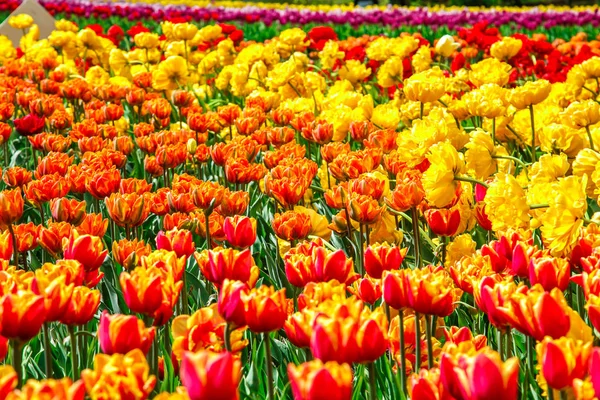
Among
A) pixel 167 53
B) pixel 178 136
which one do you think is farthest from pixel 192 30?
pixel 178 136

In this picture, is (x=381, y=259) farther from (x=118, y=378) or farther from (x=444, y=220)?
(x=118, y=378)

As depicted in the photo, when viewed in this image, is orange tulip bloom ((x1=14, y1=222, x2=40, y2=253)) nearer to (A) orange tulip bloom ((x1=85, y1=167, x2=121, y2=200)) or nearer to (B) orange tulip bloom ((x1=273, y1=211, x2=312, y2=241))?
(A) orange tulip bloom ((x1=85, y1=167, x2=121, y2=200))

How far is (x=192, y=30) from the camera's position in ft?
17.8

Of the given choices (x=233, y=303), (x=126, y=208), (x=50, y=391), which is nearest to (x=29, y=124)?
(x=126, y=208)

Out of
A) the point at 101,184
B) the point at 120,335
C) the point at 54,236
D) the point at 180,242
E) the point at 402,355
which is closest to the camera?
the point at 120,335

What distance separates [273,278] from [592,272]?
3.76 ft

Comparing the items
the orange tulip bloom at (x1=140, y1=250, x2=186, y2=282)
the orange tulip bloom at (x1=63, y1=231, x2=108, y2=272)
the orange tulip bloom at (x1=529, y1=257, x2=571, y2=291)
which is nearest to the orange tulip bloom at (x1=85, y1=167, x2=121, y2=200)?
the orange tulip bloom at (x1=63, y1=231, x2=108, y2=272)

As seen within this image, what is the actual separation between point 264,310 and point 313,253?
1.13 feet

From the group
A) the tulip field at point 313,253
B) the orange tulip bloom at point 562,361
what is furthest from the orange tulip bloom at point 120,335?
the orange tulip bloom at point 562,361

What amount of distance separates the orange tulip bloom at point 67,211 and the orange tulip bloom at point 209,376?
4.31ft

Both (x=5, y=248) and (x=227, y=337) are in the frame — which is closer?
(x=227, y=337)

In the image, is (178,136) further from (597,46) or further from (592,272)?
(597,46)

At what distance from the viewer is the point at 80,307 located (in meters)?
1.43

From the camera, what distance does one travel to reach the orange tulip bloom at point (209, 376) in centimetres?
101
